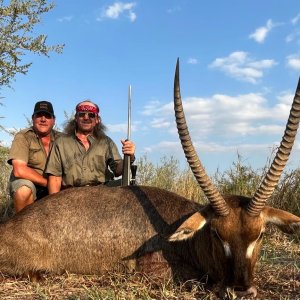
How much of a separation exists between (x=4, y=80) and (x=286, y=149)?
30.2 feet

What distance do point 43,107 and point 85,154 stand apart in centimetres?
109

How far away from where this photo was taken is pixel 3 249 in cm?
553

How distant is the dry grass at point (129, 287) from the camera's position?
467 cm

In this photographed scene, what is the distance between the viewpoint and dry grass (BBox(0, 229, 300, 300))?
467 centimetres

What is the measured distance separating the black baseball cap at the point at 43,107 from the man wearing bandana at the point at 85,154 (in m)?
0.36

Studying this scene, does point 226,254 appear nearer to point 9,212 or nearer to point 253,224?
point 253,224

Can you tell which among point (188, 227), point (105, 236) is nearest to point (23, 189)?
point (105, 236)

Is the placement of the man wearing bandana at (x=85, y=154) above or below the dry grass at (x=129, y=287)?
above

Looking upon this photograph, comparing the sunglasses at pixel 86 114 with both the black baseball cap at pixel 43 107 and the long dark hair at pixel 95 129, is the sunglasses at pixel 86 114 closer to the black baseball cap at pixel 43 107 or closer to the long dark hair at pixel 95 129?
the long dark hair at pixel 95 129

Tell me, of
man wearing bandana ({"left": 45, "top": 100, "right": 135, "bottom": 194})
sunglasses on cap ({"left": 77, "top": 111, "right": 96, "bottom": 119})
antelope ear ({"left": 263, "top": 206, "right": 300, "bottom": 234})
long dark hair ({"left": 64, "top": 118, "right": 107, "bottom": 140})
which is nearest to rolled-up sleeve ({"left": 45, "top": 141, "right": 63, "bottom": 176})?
man wearing bandana ({"left": 45, "top": 100, "right": 135, "bottom": 194})

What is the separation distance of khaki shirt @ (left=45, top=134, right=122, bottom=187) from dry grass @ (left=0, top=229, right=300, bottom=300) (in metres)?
2.23

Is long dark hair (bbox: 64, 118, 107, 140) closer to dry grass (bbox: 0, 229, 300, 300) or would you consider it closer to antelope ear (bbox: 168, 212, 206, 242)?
dry grass (bbox: 0, 229, 300, 300)

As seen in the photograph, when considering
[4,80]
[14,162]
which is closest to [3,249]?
[14,162]

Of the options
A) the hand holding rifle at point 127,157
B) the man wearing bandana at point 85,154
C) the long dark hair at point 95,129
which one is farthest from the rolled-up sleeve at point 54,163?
the hand holding rifle at point 127,157
